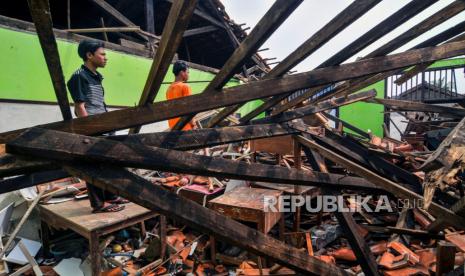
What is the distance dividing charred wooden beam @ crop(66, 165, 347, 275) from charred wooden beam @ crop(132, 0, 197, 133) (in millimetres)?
402

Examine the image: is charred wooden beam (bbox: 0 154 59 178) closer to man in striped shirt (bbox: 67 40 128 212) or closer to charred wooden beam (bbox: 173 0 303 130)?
charred wooden beam (bbox: 173 0 303 130)

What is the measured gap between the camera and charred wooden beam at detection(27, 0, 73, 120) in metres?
0.92

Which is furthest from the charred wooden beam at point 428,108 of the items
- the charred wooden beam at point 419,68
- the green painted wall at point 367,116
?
the green painted wall at point 367,116

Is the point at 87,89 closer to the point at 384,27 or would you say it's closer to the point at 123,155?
the point at 123,155

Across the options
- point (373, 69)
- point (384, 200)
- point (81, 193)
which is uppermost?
point (373, 69)

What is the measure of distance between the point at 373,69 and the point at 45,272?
173 inches

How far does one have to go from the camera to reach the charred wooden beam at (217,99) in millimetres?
1360

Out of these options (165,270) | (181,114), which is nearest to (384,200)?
(165,270)

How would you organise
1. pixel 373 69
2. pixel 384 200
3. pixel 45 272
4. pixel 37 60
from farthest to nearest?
pixel 384 200 → pixel 37 60 → pixel 45 272 → pixel 373 69

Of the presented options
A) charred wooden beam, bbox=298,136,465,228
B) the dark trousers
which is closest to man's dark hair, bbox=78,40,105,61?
the dark trousers

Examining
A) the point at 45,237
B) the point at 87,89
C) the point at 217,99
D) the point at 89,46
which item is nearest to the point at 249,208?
the point at 217,99

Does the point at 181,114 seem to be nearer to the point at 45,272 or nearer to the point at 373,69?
the point at 373,69

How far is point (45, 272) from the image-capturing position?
3.52 metres

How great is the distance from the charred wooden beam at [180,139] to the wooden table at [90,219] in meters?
1.80
